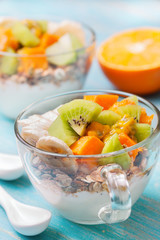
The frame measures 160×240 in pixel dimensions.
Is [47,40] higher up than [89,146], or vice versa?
[89,146]

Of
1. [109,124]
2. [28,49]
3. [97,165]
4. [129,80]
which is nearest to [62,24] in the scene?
[28,49]

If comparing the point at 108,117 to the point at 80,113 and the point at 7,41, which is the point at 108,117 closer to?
the point at 80,113

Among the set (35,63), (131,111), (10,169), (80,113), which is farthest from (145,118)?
(35,63)

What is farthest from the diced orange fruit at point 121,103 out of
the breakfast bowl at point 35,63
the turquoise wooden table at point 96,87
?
the breakfast bowl at point 35,63

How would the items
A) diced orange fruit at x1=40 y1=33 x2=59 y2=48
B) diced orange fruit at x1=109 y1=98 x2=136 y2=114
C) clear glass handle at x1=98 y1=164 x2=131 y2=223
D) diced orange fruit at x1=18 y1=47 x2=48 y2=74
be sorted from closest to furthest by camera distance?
1. clear glass handle at x1=98 y1=164 x2=131 y2=223
2. diced orange fruit at x1=109 y1=98 x2=136 y2=114
3. diced orange fruit at x1=18 y1=47 x2=48 y2=74
4. diced orange fruit at x1=40 y1=33 x2=59 y2=48

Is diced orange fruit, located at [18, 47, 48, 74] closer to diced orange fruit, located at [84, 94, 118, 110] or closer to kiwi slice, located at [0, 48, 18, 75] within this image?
kiwi slice, located at [0, 48, 18, 75]

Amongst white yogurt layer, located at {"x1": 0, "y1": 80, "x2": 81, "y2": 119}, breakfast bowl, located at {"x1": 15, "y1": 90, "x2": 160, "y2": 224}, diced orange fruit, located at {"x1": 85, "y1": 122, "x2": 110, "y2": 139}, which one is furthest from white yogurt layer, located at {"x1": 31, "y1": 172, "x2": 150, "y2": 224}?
white yogurt layer, located at {"x1": 0, "y1": 80, "x2": 81, "y2": 119}
